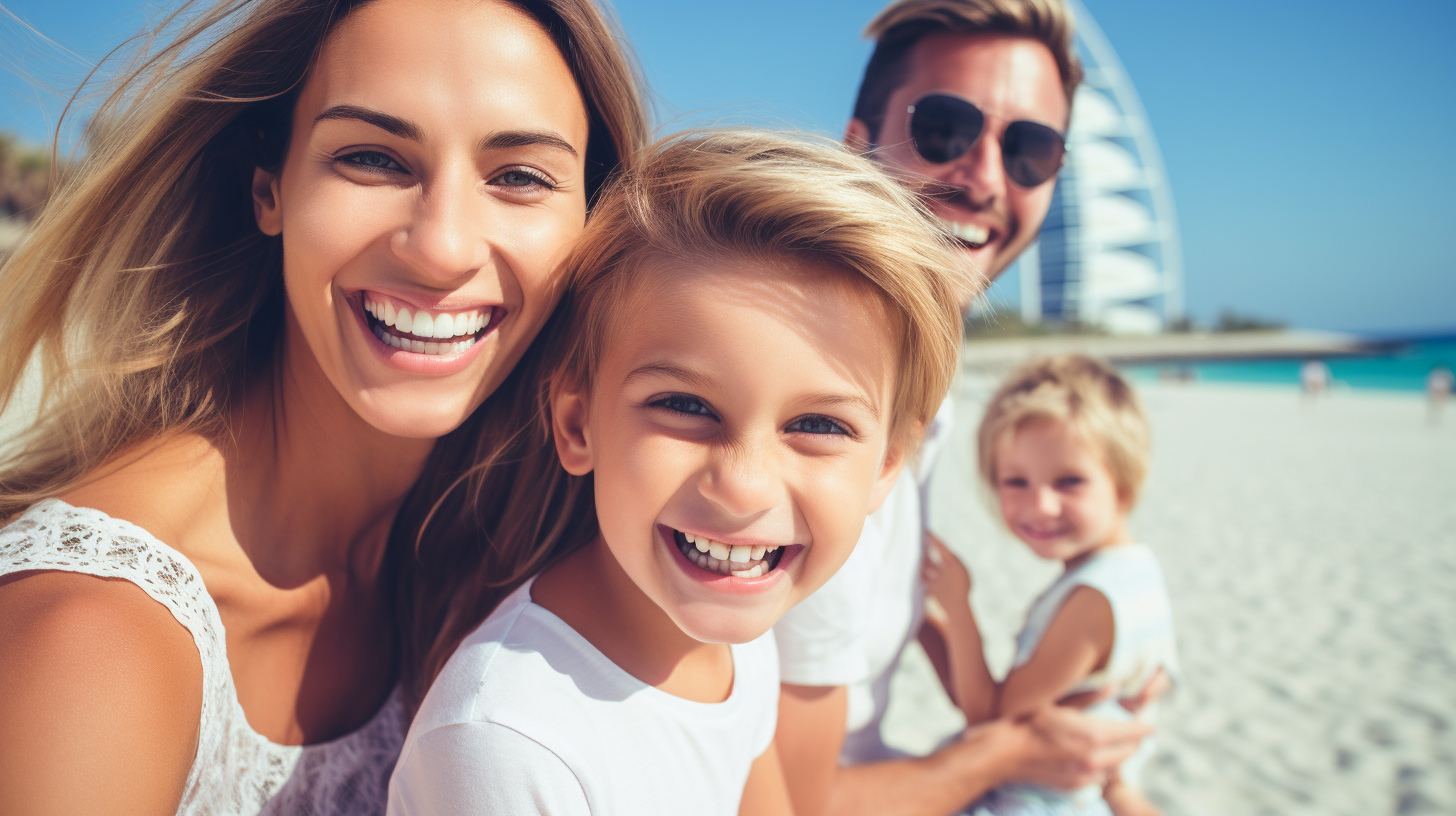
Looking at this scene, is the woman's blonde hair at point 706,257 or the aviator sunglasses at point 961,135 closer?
the woman's blonde hair at point 706,257

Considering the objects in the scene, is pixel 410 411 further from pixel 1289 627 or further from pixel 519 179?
pixel 1289 627

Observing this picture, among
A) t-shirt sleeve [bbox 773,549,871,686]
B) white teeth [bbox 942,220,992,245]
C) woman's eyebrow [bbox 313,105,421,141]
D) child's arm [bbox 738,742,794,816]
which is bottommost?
child's arm [bbox 738,742,794,816]

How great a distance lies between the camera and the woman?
138 cm

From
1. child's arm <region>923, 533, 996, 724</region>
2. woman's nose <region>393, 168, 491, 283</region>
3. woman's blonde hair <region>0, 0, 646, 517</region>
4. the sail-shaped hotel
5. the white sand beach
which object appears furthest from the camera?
the sail-shaped hotel

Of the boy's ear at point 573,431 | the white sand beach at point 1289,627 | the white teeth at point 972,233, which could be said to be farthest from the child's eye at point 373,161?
the white sand beach at point 1289,627

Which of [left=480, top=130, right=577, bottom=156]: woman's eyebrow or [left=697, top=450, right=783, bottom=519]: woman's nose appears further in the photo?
[left=480, top=130, right=577, bottom=156]: woman's eyebrow

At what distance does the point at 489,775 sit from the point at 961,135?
2100 mm

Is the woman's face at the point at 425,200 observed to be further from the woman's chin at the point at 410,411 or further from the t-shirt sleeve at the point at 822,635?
the t-shirt sleeve at the point at 822,635

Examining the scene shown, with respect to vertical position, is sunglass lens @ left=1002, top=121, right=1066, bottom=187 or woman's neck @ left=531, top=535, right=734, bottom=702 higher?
sunglass lens @ left=1002, top=121, right=1066, bottom=187

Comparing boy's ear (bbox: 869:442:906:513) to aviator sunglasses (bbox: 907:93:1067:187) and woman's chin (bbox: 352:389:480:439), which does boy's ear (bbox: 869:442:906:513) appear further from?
aviator sunglasses (bbox: 907:93:1067:187)

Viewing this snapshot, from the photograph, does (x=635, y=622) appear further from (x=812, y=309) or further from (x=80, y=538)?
(x=80, y=538)

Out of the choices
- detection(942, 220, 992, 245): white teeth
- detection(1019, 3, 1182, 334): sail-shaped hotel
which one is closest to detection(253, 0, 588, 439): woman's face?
detection(942, 220, 992, 245): white teeth

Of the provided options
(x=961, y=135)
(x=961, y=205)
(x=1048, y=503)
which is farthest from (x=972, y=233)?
(x=1048, y=503)

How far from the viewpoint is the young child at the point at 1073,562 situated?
2.65m
